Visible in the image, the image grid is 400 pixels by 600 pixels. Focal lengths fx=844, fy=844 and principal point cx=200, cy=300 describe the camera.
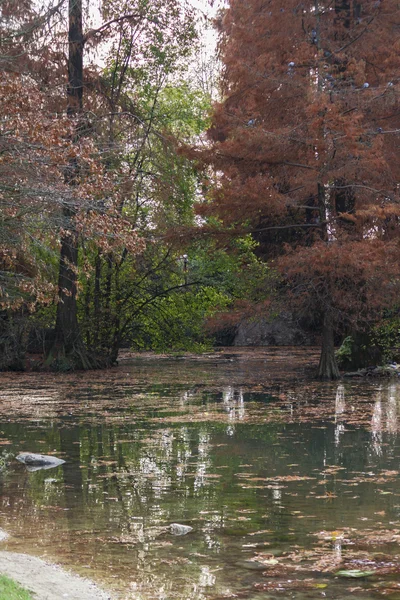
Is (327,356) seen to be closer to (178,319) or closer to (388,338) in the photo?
(388,338)

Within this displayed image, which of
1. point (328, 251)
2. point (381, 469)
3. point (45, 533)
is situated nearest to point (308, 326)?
point (328, 251)

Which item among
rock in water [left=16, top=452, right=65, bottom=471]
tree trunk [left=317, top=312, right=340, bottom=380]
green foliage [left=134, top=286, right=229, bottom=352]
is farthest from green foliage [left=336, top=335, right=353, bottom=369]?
rock in water [left=16, top=452, right=65, bottom=471]

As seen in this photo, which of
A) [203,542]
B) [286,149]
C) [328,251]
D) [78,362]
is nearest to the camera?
[203,542]

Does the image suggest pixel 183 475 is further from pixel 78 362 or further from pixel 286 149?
pixel 78 362

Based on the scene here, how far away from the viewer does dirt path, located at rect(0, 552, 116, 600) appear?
5.08 meters

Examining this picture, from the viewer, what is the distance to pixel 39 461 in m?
10.0

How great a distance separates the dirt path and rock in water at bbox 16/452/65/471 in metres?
4.01

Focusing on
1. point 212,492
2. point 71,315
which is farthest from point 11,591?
point 71,315

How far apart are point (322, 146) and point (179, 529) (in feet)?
44.2

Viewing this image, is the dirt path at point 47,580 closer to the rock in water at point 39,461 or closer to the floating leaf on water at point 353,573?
the floating leaf on water at point 353,573

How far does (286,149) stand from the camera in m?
20.1

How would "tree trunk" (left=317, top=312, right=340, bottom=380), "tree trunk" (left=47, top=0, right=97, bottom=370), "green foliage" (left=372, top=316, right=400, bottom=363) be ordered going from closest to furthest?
"tree trunk" (left=317, top=312, right=340, bottom=380) → "green foliage" (left=372, top=316, right=400, bottom=363) → "tree trunk" (left=47, top=0, right=97, bottom=370)

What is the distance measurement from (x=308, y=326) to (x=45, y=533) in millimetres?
28877

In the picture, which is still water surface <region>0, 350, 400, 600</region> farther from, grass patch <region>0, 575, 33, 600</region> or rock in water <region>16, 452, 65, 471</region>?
grass patch <region>0, 575, 33, 600</region>
